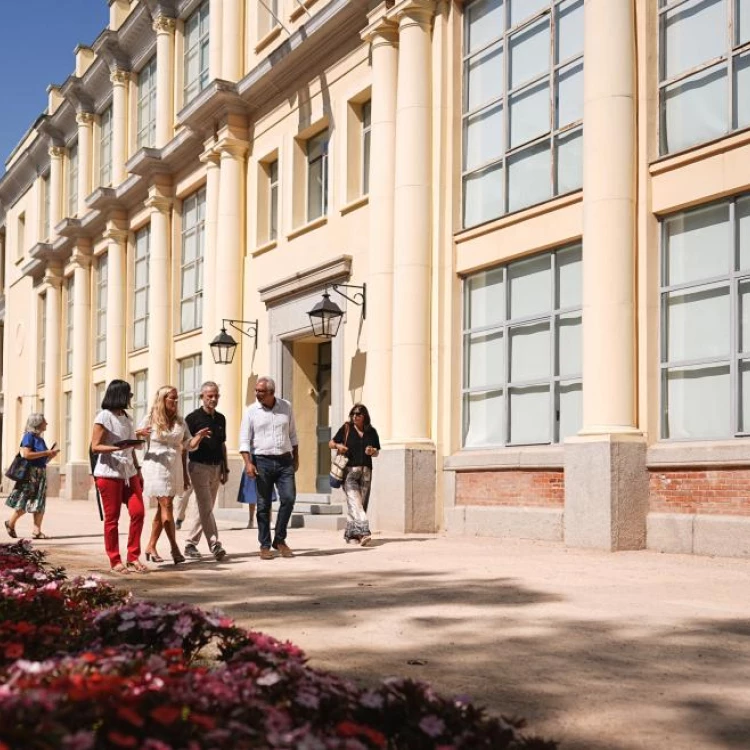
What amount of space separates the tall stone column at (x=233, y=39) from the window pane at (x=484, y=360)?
964cm

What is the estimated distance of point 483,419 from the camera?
49.5ft

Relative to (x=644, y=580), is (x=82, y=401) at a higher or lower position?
higher

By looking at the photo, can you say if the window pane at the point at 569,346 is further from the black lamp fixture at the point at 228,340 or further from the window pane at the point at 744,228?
the black lamp fixture at the point at 228,340

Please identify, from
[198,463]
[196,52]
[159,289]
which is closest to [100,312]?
[159,289]

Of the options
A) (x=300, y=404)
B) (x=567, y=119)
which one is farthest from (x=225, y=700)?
(x=300, y=404)

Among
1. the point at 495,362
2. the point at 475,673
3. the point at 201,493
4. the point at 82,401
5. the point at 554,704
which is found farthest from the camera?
the point at 82,401

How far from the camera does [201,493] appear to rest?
11094mm

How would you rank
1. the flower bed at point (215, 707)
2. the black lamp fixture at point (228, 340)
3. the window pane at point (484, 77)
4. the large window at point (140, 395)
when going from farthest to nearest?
the large window at point (140, 395)
the black lamp fixture at point (228, 340)
the window pane at point (484, 77)
the flower bed at point (215, 707)

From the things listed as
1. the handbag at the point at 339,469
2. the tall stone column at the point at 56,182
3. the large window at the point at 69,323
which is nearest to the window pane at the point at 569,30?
the handbag at the point at 339,469

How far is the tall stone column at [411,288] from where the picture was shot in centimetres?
1502

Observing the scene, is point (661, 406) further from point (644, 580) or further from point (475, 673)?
point (475, 673)

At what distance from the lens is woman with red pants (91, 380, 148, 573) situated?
9.65 meters

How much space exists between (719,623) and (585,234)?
6625 millimetres

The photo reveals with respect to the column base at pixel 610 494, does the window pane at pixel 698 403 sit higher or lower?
higher
